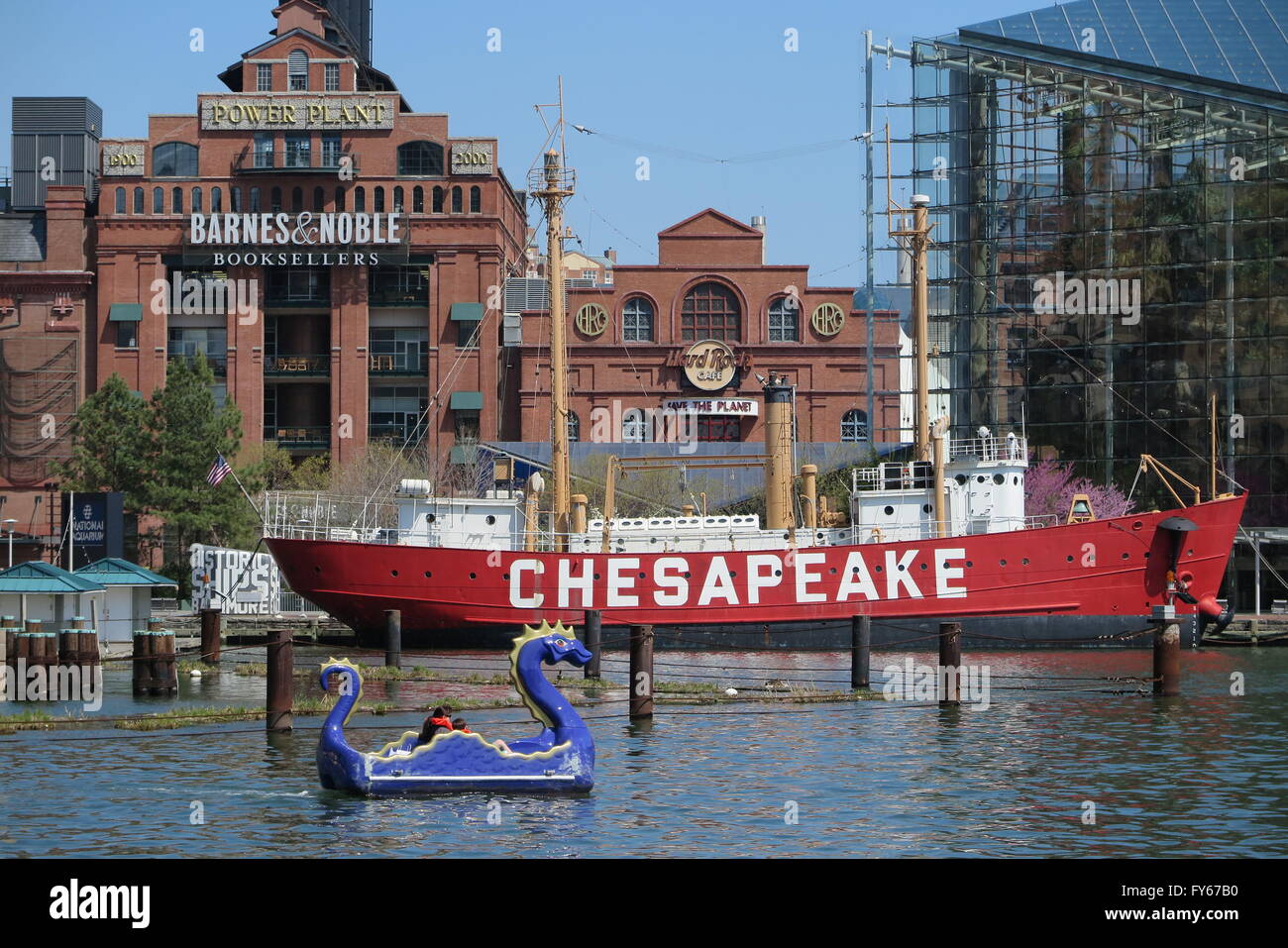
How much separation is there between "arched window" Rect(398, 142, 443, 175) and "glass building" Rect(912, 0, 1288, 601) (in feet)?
71.3

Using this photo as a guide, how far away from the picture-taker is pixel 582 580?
1810 inches

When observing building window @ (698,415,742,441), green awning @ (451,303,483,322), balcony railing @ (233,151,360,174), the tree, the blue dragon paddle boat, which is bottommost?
the blue dragon paddle boat

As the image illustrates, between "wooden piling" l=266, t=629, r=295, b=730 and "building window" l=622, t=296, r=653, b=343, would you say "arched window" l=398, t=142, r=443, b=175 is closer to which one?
"building window" l=622, t=296, r=653, b=343

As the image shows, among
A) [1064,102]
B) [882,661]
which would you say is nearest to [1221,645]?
[882,661]

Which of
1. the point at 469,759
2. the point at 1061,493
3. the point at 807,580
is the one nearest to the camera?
the point at 469,759

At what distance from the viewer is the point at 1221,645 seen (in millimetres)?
48156

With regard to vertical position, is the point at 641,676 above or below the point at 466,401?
below

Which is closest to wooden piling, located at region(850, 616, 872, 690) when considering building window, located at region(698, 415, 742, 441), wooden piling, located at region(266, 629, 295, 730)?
wooden piling, located at region(266, 629, 295, 730)

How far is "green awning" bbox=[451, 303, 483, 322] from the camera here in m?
76.2

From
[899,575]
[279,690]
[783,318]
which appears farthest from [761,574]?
[783,318]

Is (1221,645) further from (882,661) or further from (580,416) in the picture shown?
(580,416)

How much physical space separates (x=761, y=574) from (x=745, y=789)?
23.9 m

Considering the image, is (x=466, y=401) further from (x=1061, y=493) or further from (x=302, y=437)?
(x=1061, y=493)
